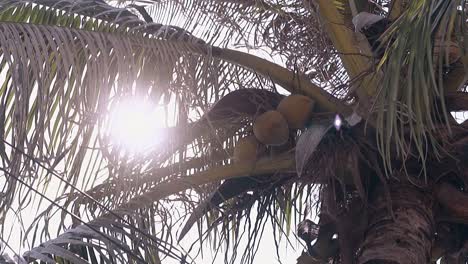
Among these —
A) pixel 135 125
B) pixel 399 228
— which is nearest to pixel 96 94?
pixel 135 125

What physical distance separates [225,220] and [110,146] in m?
0.89

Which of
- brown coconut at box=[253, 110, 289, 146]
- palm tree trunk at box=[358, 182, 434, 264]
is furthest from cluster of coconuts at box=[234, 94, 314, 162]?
palm tree trunk at box=[358, 182, 434, 264]

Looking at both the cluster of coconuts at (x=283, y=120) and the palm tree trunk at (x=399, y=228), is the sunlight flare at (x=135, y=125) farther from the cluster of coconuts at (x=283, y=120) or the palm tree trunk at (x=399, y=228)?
the palm tree trunk at (x=399, y=228)

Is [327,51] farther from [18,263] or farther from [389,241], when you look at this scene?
[18,263]

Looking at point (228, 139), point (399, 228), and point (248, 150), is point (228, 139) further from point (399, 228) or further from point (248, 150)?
point (399, 228)

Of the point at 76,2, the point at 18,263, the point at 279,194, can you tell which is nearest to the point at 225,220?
the point at 279,194

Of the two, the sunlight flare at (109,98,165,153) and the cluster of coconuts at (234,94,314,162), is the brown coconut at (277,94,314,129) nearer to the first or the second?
the cluster of coconuts at (234,94,314,162)

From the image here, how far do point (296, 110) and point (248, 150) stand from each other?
287mm

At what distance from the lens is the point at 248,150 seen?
3.74 metres

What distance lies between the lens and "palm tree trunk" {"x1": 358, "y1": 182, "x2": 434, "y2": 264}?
11.0ft

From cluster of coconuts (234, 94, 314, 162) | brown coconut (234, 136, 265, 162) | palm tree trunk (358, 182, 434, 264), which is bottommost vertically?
palm tree trunk (358, 182, 434, 264)

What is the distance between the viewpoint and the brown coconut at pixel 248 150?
374 cm

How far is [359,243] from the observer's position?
3648mm

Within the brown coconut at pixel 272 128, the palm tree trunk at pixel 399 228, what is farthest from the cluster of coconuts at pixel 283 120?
the palm tree trunk at pixel 399 228
